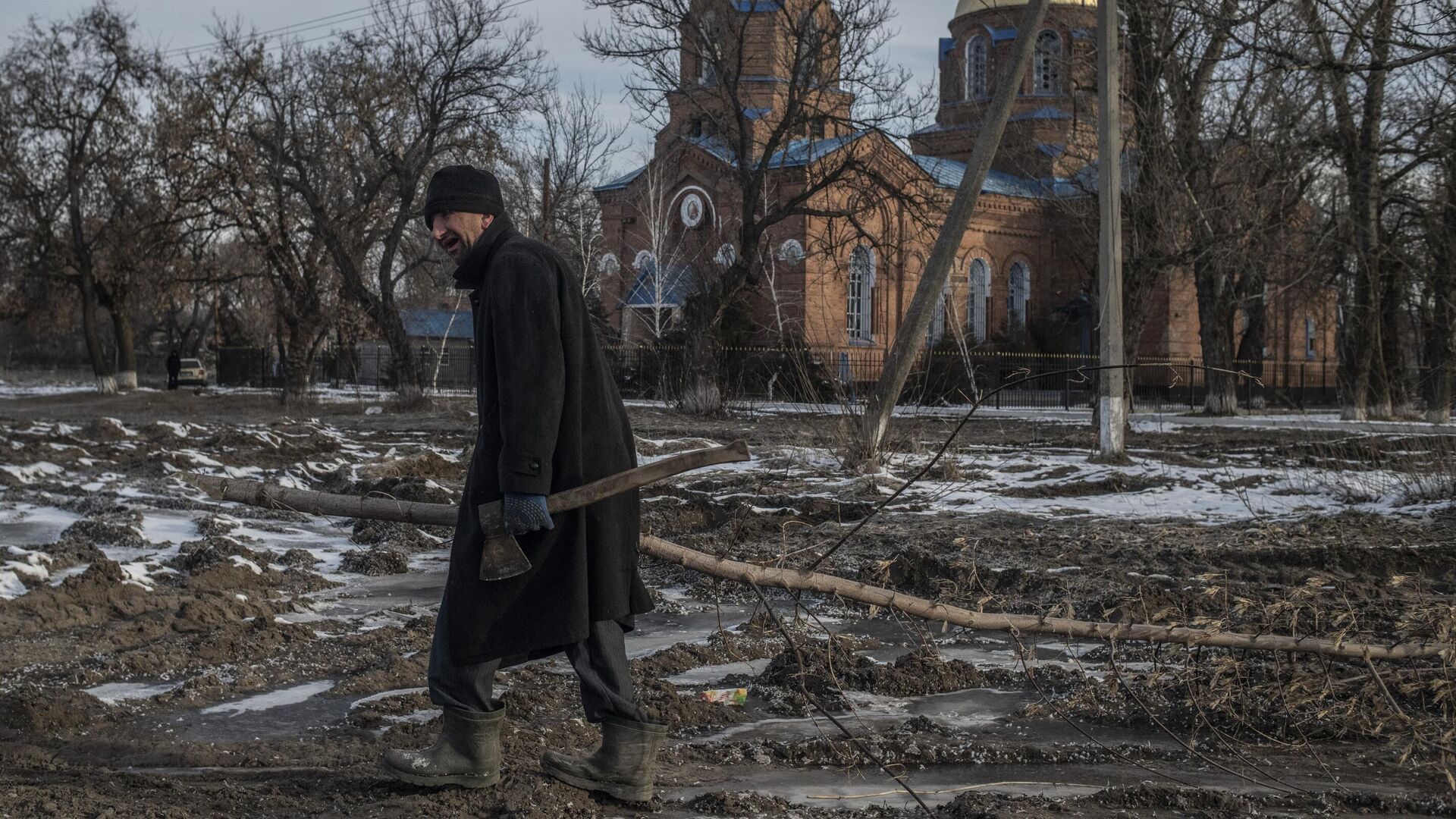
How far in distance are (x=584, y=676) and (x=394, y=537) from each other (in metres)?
6.29

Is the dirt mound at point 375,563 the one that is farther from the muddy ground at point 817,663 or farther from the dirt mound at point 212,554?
the dirt mound at point 212,554

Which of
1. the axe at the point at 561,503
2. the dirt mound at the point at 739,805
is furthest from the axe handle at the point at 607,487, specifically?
the dirt mound at the point at 739,805

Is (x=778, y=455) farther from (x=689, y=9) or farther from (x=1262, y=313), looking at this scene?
(x=1262, y=313)

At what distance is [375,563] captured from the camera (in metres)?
8.62

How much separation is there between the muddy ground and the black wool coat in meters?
0.56

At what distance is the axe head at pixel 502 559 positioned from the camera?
3.65 meters

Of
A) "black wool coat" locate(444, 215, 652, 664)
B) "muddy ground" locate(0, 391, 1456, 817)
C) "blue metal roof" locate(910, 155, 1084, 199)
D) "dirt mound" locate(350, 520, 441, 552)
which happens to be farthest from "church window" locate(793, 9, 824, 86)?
"black wool coat" locate(444, 215, 652, 664)

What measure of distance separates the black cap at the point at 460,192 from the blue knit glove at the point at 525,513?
947mm

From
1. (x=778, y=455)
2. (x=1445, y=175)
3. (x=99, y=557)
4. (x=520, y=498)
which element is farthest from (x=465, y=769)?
(x=1445, y=175)

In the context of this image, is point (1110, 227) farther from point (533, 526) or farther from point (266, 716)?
point (533, 526)

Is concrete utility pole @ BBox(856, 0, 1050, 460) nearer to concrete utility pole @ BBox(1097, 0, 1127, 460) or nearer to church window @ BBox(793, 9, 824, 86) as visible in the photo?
concrete utility pole @ BBox(1097, 0, 1127, 460)

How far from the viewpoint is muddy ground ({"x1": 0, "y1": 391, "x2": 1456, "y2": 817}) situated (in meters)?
4.15

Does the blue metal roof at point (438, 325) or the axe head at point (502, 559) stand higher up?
the blue metal roof at point (438, 325)

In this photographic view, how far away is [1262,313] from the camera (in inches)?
1398
